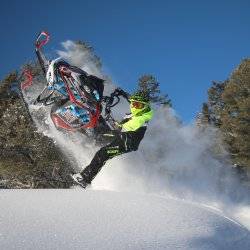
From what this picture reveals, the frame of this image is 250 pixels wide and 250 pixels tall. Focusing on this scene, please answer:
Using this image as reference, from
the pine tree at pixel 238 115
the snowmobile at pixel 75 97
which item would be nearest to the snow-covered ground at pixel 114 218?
the snowmobile at pixel 75 97

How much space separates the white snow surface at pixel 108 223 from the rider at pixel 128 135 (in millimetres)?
3043

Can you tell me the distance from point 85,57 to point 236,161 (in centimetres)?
1382

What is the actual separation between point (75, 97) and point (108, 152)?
1708mm

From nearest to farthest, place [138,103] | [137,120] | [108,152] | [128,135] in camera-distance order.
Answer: [138,103] → [137,120] → [128,135] → [108,152]

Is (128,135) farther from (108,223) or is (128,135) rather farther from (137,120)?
(108,223)

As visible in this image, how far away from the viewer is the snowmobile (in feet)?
39.5

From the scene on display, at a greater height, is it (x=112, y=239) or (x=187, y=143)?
(x=187, y=143)

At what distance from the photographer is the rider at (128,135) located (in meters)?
11.4

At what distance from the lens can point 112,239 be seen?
5.73 metres

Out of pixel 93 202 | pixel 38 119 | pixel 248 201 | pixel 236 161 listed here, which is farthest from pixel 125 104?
pixel 236 161

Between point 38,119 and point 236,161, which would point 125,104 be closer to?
point 38,119

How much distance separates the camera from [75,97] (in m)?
12.3

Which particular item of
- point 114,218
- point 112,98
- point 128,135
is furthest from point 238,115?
point 114,218

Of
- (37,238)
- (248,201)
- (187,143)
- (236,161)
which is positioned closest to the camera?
(37,238)
